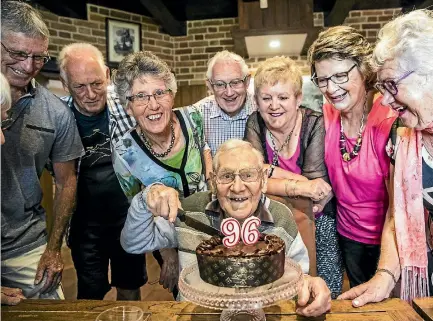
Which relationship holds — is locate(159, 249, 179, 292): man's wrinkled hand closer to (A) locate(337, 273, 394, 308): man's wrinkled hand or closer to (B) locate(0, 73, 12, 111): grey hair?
(A) locate(337, 273, 394, 308): man's wrinkled hand

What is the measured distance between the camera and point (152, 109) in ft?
6.26

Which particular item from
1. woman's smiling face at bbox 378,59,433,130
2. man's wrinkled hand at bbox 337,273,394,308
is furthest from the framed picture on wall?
man's wrinkled hand at bbox 337,273,394,308

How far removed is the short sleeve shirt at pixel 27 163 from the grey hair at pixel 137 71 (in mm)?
339

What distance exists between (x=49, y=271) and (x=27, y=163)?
50 cm

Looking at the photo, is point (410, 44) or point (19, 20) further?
point (19, 20)

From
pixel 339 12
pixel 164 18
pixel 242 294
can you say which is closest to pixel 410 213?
pixel 242 294

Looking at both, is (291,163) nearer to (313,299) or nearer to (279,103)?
(279,103)

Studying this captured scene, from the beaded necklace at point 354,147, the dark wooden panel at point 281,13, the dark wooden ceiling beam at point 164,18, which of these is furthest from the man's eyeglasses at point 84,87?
the dark wooden ceiling beam at point 164,18

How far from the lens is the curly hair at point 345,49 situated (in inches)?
71.2

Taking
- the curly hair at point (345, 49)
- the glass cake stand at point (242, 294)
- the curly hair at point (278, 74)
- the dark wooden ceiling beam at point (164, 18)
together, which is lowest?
the glass cake stand at point (242, 294)

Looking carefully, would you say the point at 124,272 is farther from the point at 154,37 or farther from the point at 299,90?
the point at 154,37

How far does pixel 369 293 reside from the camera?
4.55ft

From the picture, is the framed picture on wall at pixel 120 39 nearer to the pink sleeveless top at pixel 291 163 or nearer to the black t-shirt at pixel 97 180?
the black t-shirt at pixel 97 180

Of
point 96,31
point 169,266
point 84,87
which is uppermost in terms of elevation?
point 96,31
